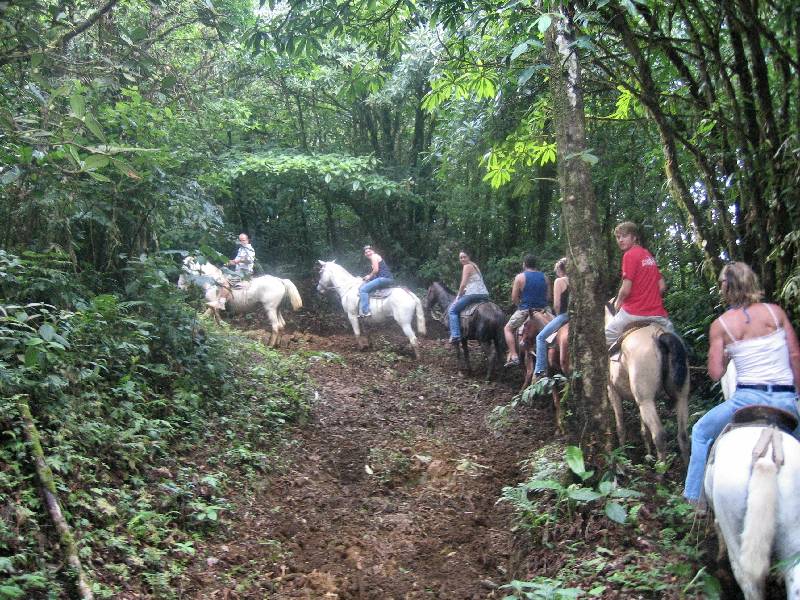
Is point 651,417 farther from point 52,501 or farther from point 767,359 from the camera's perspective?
point 52,501

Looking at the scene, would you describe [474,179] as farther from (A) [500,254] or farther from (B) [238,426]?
(B) [238,426]

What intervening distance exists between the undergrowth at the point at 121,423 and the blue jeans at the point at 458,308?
12.8 feet

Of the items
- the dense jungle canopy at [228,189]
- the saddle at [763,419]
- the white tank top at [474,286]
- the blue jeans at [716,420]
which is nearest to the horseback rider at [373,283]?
the white tank top at [474,286]

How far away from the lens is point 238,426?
6695 mm

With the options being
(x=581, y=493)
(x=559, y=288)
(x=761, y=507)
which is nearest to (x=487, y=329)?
(x=559, y=288)

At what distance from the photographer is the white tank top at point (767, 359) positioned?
3.74 metres

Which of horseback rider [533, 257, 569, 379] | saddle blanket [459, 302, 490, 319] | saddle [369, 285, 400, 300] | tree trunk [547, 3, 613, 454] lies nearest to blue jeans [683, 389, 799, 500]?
tree trunk [547, 3, 613, 454]

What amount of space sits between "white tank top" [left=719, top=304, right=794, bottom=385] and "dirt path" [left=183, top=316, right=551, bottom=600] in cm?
235

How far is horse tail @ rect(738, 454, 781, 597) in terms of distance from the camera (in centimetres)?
312

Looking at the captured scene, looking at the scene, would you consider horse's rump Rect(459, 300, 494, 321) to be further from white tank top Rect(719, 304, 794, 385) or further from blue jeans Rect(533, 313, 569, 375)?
white tank top Rect(719, 304, 794, 385)

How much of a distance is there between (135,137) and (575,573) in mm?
6113

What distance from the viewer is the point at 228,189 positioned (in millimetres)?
7887

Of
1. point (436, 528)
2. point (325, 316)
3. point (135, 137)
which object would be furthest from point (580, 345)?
Result: point (325, 316)

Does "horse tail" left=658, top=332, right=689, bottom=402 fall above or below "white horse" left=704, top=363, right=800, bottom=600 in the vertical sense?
above
